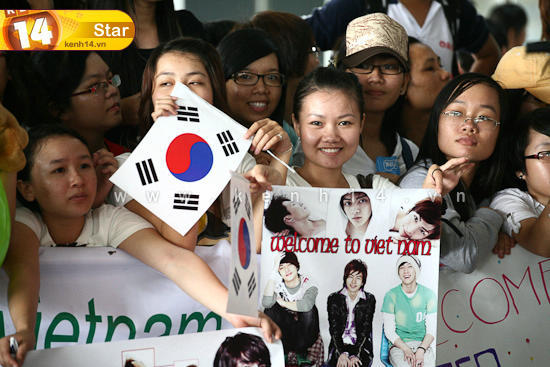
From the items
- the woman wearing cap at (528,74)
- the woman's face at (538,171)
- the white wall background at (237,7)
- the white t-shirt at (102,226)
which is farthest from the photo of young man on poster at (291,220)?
the white wall background at (237,7)

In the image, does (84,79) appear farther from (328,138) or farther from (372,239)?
(372,239)

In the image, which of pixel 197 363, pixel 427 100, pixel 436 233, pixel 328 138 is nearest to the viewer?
pixel 197 363

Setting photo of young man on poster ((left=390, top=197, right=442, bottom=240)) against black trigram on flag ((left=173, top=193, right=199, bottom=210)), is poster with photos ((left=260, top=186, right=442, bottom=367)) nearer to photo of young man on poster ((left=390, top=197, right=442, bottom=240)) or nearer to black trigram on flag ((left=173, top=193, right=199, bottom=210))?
photo of young man on poster ((left=390, top=197, right=442, bottom=240))

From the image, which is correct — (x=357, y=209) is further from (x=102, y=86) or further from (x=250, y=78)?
(x=102, y=86)

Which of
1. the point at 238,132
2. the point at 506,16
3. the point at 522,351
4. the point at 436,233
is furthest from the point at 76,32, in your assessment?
the point at 506,16

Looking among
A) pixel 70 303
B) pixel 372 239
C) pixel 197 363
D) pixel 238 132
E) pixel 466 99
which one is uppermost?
pixel 466 99

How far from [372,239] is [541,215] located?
2.21 ft

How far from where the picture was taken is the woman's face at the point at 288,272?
77.7 inches

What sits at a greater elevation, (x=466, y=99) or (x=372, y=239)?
(x=466, y=99)

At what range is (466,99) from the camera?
2432 mm

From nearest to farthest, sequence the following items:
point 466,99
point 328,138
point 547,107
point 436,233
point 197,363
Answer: point 197,363
point 436,233
point 328,138
point 466,99
point 547,107

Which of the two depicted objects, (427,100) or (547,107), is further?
(427,100)

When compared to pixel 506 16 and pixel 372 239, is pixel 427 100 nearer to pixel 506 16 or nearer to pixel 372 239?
pixel 372 239

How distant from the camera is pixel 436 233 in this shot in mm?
1981
